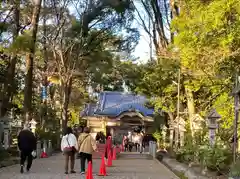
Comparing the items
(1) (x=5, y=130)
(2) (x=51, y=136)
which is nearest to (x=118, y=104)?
(2) (x=51, y=136)

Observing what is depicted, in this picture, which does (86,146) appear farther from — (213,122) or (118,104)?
(118,104)

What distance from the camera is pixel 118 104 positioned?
53.8 meters

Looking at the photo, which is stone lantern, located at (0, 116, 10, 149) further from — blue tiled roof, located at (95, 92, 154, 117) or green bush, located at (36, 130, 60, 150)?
blue tiled roof, located at (95, 92, 154, 117)

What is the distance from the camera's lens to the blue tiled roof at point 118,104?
2045 inches

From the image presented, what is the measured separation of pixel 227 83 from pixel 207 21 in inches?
172

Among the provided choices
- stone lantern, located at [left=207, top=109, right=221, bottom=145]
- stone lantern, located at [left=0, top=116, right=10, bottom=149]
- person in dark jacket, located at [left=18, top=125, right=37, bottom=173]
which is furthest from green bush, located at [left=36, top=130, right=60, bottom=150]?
stone lantern, located at [left=207, top=109, right=221, bottom=145]

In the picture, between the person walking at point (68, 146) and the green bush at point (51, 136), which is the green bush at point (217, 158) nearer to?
the person walking at point (68, 146)

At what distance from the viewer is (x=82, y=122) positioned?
2566 inches

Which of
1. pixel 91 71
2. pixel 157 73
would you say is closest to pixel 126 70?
pixel 91 71

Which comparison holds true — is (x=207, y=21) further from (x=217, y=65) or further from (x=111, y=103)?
(x=111, y=103)

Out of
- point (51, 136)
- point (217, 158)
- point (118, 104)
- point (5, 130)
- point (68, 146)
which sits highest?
point (118, 104)

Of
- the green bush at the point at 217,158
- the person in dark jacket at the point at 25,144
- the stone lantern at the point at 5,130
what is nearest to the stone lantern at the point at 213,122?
the green bush at the point at 217,158

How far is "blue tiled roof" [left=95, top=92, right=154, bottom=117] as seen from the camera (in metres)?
51.9

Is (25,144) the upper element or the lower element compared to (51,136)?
lower
